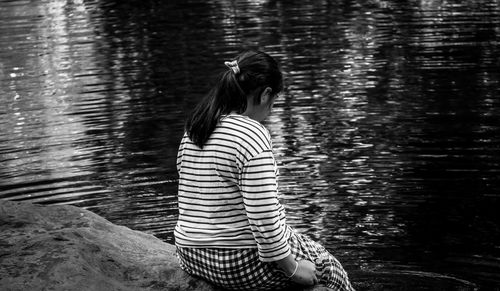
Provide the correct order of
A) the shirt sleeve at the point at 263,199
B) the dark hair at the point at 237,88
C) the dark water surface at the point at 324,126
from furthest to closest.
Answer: the dark water surface at the point at 324,126 → the dark hair at the point at 237,88 → the shirt sleeve at the point at 263,199

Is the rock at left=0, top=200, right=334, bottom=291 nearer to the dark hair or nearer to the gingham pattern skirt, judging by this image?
the gingham pattern skirt

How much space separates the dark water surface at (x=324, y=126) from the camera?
25.0 feet

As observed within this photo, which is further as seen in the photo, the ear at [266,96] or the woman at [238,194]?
the ear at [266,96]

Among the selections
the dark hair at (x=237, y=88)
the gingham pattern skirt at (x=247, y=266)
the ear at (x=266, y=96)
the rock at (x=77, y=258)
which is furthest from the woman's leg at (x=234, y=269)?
the ear at (x=266, y=96)

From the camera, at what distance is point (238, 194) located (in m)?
4.49

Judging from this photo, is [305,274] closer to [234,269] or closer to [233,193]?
[234,269]

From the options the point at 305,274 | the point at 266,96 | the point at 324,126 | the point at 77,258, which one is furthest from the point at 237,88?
the point at 324,126

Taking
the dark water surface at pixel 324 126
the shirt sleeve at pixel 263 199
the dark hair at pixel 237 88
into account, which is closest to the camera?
the shirt sleeve at pixel 263 199

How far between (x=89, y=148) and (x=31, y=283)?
654 cm

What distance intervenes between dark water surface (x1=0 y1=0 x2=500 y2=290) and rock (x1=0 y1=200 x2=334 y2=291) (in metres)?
1.89

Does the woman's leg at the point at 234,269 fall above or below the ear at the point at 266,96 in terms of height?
below

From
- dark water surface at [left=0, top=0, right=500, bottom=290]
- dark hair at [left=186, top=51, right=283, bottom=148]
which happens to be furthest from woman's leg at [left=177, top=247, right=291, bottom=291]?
dark water surface at [left=0, top=0, right=500, bottom=290]

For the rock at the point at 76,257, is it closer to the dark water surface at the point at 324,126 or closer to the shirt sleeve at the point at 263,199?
the shirt sleeve at the point at 263,199

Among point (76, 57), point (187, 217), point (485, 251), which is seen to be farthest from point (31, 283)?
point (76, 57)
